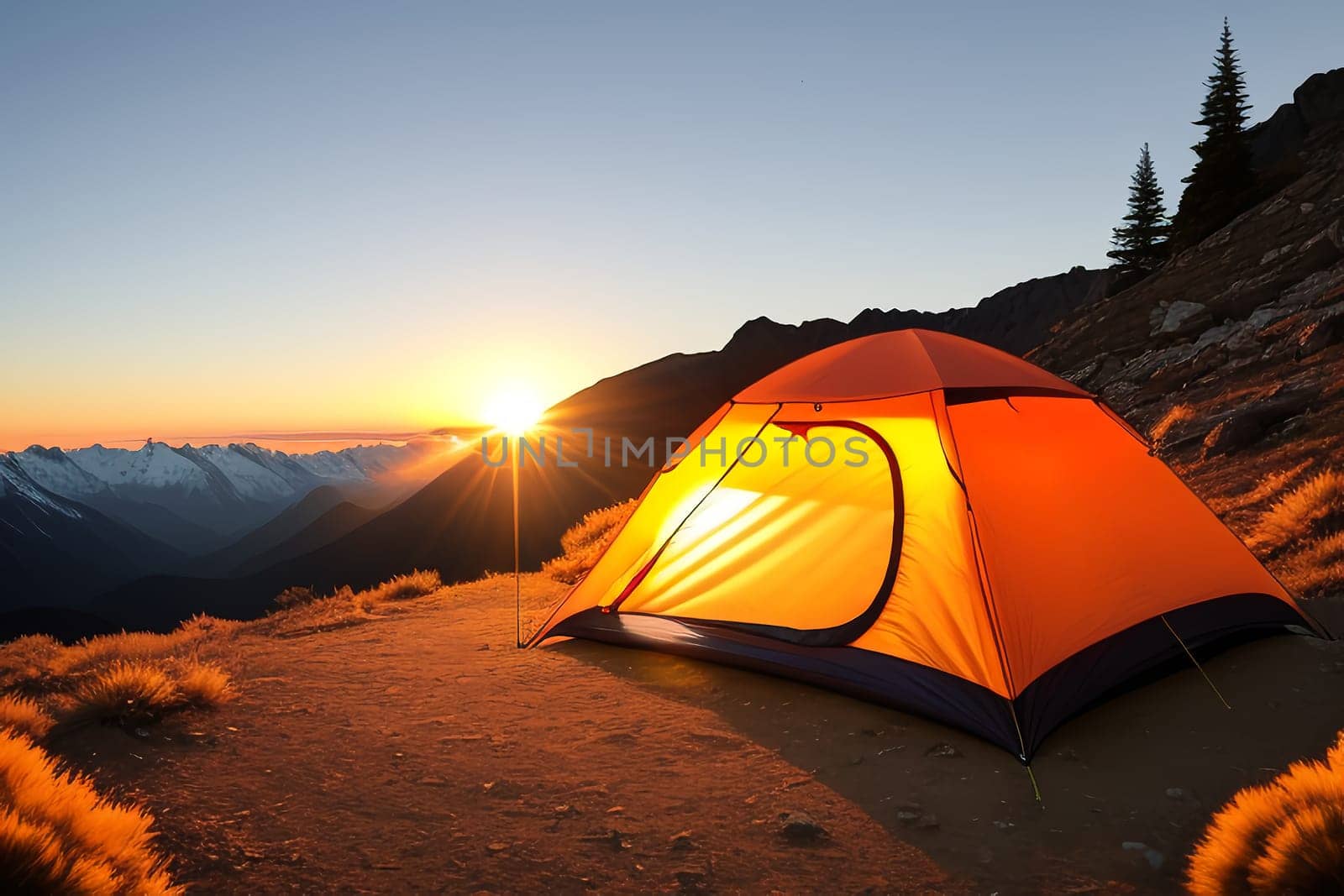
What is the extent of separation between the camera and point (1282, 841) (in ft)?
9.44

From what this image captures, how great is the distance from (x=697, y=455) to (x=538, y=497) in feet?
290

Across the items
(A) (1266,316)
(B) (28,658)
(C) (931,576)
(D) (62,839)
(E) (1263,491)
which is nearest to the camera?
(D) (62,839)

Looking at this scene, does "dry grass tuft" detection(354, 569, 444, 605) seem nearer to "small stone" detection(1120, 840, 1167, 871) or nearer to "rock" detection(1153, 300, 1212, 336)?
"small stone" detection(1120, 840, 1167, 871)

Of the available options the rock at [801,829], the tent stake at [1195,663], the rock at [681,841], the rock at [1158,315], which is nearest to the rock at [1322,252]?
the rock at [1158,315]

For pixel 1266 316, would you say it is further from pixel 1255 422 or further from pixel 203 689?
pixel 203 689

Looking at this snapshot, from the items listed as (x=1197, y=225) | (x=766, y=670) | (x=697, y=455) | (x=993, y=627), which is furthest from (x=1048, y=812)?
(x=1197, y=225)

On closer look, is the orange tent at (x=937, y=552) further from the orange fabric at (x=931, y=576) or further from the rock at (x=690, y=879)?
the rock at (x=690, y=879)

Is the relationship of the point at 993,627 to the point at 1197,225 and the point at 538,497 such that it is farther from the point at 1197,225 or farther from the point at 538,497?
the point at 538,497

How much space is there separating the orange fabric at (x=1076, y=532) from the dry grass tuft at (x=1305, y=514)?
7.74 ft

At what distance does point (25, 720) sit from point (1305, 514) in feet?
39.3

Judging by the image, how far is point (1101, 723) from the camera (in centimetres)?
523

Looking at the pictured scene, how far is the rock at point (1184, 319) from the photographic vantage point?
24.7m

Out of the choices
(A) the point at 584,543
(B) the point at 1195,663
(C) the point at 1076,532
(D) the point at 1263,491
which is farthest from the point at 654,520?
(D) the point at 1263,491

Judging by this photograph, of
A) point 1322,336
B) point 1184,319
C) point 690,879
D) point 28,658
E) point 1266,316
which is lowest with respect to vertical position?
point 28,658
